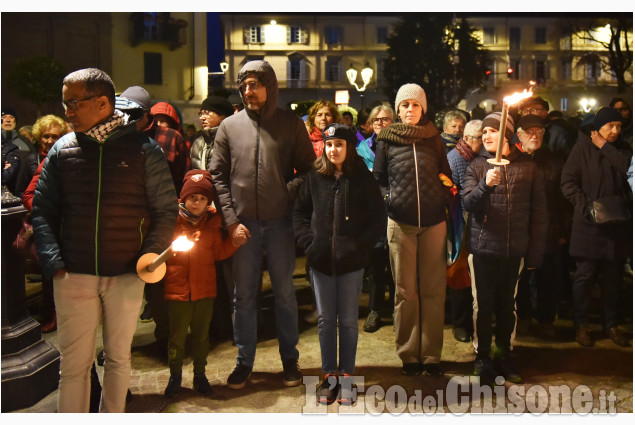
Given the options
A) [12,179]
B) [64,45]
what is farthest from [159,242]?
[64,45]

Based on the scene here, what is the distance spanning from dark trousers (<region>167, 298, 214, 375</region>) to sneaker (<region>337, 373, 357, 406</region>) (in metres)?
1.04

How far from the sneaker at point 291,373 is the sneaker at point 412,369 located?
34.1 inches

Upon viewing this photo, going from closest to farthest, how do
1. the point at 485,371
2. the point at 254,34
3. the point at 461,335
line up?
the point at 485,371 → the point at 461,335 → the point at 254,34

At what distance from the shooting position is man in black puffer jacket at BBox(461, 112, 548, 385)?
15.9 feet

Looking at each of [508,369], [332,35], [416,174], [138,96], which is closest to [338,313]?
[416,174]

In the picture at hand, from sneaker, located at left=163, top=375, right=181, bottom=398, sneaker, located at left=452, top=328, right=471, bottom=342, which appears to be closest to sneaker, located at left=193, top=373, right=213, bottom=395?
sneaker, located at left=163, top=375, right=181, bottom=398

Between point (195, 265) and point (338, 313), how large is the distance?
1117mm

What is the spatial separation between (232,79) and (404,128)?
50.2 m

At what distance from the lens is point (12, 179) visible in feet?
24.2

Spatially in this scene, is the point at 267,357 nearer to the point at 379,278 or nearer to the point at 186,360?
the point at 186,360

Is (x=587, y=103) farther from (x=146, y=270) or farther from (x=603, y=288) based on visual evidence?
(x=146, y=270)

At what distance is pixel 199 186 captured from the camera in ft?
15.0

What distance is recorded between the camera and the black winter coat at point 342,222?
4.44m

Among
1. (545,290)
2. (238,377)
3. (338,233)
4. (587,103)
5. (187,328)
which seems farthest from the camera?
(587,103)
